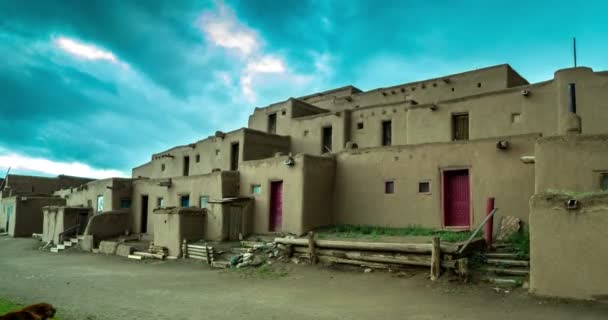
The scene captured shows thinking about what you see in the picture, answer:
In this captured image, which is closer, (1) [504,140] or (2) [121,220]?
(1) [504,140]

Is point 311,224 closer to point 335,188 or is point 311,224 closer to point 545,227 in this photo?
point 335,188

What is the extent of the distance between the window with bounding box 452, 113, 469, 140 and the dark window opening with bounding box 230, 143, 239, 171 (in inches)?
583

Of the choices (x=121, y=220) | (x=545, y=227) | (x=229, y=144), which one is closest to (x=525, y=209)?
(x=545, y=227)

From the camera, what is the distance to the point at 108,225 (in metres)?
29.9

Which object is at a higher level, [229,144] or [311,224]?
[229,144]

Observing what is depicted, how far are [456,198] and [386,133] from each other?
30.1 ft

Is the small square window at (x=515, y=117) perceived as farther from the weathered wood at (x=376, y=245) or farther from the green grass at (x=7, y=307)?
the green grass at (x=7, y=307)

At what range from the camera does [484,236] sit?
51.6ft

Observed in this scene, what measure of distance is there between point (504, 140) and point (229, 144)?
19425 millimetres

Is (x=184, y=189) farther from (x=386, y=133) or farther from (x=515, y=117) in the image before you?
(x=515, y=117)

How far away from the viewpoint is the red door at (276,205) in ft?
73.5

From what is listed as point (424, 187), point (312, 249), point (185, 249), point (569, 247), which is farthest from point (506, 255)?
point (185, 249)

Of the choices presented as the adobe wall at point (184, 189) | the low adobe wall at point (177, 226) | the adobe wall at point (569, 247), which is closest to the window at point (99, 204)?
the adobe wall at point (184, 189)

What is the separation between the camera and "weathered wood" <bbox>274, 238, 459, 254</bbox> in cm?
1408
